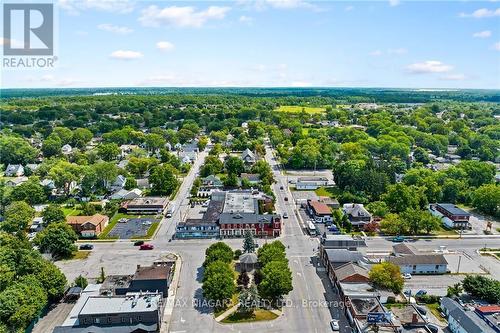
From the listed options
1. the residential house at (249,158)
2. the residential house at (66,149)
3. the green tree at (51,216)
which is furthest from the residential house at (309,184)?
the residential house at (66,149)

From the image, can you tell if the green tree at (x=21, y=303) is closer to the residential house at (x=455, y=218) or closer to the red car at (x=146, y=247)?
the red car at (x=146, y=247)

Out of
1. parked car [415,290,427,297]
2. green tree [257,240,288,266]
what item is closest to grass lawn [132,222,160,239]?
green tree [257,240,288,266]

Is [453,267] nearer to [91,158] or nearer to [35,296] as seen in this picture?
[35,296]

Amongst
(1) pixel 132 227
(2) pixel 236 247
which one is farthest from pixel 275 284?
(1) pixel 132 227

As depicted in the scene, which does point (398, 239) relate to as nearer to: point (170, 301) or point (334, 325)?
point (334, 325)

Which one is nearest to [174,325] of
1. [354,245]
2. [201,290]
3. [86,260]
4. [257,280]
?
[201,290]

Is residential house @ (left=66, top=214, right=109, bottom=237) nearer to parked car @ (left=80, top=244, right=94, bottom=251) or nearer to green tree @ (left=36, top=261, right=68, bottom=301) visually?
parked car @ (left=80, top=244, right=94, bottom=251)
